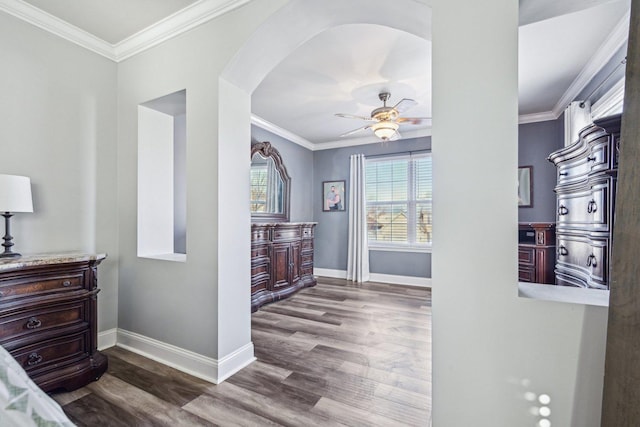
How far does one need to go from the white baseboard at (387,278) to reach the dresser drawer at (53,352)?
4193mm

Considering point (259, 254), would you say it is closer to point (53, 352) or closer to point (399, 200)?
point (53, 352)

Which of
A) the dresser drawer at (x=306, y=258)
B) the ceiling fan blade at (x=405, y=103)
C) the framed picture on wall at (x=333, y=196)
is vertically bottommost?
the dresser drawer at (x=306, y=258)

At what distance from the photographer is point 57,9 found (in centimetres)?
214

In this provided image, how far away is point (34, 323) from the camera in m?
1.83

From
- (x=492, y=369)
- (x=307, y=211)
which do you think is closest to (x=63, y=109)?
(x=492, y=369)

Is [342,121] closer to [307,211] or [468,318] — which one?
[307,211]

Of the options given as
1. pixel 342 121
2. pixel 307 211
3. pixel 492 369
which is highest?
pixel 342 121

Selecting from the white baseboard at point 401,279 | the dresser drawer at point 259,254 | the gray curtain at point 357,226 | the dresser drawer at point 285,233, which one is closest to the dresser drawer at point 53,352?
the dresser drawer at point 259,254

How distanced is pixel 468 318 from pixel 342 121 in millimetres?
3856

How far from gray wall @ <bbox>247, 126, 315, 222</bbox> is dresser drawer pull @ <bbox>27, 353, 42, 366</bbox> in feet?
11.8

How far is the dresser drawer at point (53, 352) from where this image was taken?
1778 millimetres

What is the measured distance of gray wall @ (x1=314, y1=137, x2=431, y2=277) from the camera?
512 cm

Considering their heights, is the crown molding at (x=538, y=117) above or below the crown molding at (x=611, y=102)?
above

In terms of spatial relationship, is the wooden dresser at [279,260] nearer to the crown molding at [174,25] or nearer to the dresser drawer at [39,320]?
the dresser drawer at [39,320]
